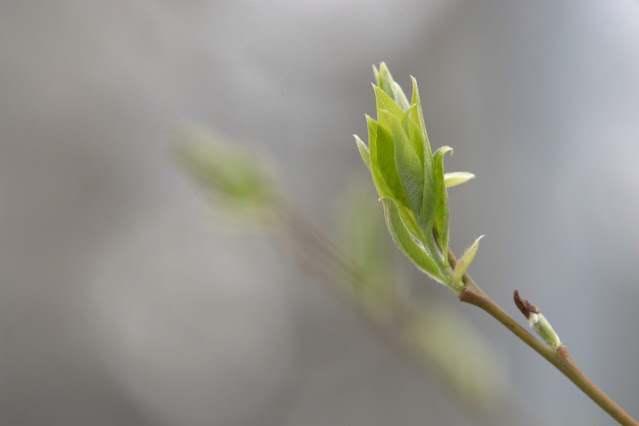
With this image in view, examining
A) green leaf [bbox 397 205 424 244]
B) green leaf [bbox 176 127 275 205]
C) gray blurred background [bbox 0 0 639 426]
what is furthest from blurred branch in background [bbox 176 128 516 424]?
gray blurred background [bbox 0 0 639 426]

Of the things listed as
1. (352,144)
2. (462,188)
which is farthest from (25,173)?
(462,188)

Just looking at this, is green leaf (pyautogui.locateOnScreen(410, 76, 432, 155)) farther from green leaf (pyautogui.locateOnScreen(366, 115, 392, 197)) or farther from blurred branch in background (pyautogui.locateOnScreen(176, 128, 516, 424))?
blurred branch in background (pyautogui.locateOnScreen(176, 128, 516, 424))

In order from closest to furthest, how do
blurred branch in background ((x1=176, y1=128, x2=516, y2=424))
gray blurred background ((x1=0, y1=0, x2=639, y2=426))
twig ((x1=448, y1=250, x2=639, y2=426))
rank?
twig ((x1=448, y1=250, x2=639, y2=426)) → blurred branch in background ((x1=176, y1=128, x2=516, y2=424)) → gray blurred background ((x1=0, y1=0, x2=639, y2=426))

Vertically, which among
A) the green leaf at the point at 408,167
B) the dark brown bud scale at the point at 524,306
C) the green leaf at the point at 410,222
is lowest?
the dark brown bud scale at the point at 524,306

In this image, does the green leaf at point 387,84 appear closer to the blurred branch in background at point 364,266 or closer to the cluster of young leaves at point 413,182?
the cluster of young leaves at point 413,182

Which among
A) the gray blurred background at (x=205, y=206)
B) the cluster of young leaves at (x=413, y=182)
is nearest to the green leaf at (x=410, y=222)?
the cluster of young leaves at (x=413, y=182)

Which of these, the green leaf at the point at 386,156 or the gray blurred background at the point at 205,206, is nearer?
the green leaf at the point at 386,156

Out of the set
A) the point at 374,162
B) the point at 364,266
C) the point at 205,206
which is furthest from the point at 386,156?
the point at 205,206

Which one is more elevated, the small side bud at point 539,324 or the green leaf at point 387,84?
the green leaf at point 387,84
